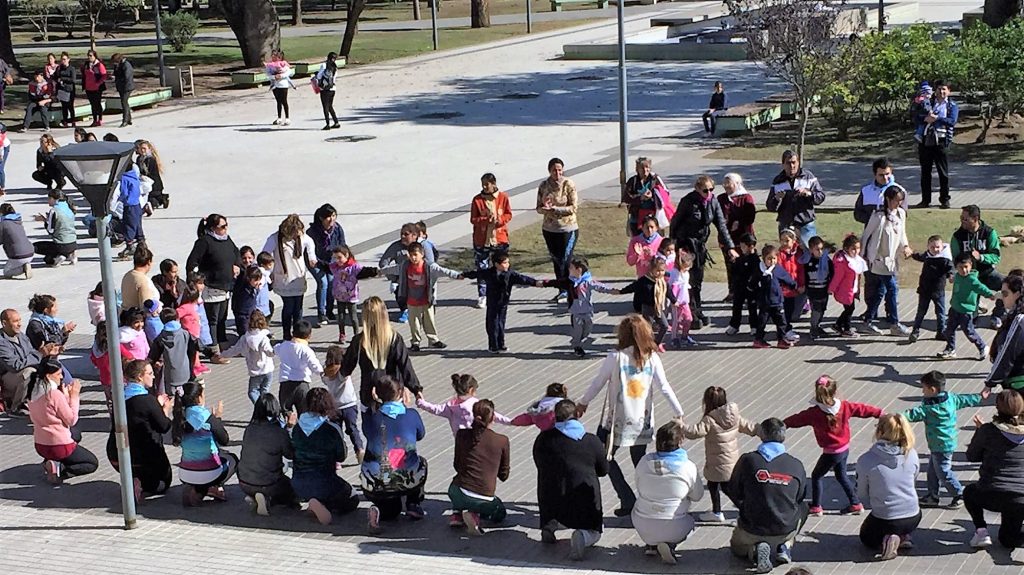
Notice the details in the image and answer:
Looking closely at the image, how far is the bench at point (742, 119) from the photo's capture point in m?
28.6

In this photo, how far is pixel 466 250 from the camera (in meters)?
19.6

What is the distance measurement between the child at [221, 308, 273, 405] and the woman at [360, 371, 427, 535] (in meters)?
2.41

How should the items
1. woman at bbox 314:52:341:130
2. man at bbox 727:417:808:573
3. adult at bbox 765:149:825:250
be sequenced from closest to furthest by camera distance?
1. man at bbox 727:417:808:573
2. adult at bbox 765:149:825:250
3. woman at bbox 314:52:341:130

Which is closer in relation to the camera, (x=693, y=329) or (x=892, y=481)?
(x=892, y=481)

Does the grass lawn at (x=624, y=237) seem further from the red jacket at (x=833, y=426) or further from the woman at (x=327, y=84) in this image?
the woman at (x=327, y=84)

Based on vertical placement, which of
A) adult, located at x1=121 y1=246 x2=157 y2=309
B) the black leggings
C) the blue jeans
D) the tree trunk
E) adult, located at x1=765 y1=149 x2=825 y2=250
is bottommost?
the blue jeans

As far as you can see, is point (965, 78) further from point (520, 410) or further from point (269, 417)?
point (269, 417)

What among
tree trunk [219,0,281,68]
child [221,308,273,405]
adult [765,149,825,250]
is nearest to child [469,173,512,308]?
adult [765,149,825,250]

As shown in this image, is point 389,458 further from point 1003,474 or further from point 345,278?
point 345,278

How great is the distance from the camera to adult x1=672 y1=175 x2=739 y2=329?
15.5 m

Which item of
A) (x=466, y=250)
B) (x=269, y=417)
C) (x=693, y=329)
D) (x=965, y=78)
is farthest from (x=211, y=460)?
(x=965, y=78)

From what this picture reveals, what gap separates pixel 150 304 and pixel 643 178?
5755mm

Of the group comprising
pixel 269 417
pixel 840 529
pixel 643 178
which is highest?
pixel 643 178

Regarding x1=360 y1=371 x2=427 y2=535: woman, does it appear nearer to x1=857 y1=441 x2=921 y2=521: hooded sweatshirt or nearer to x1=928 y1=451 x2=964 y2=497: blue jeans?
x1=857 y1=441 x2=921 y2=521: hooded sweatshirt
